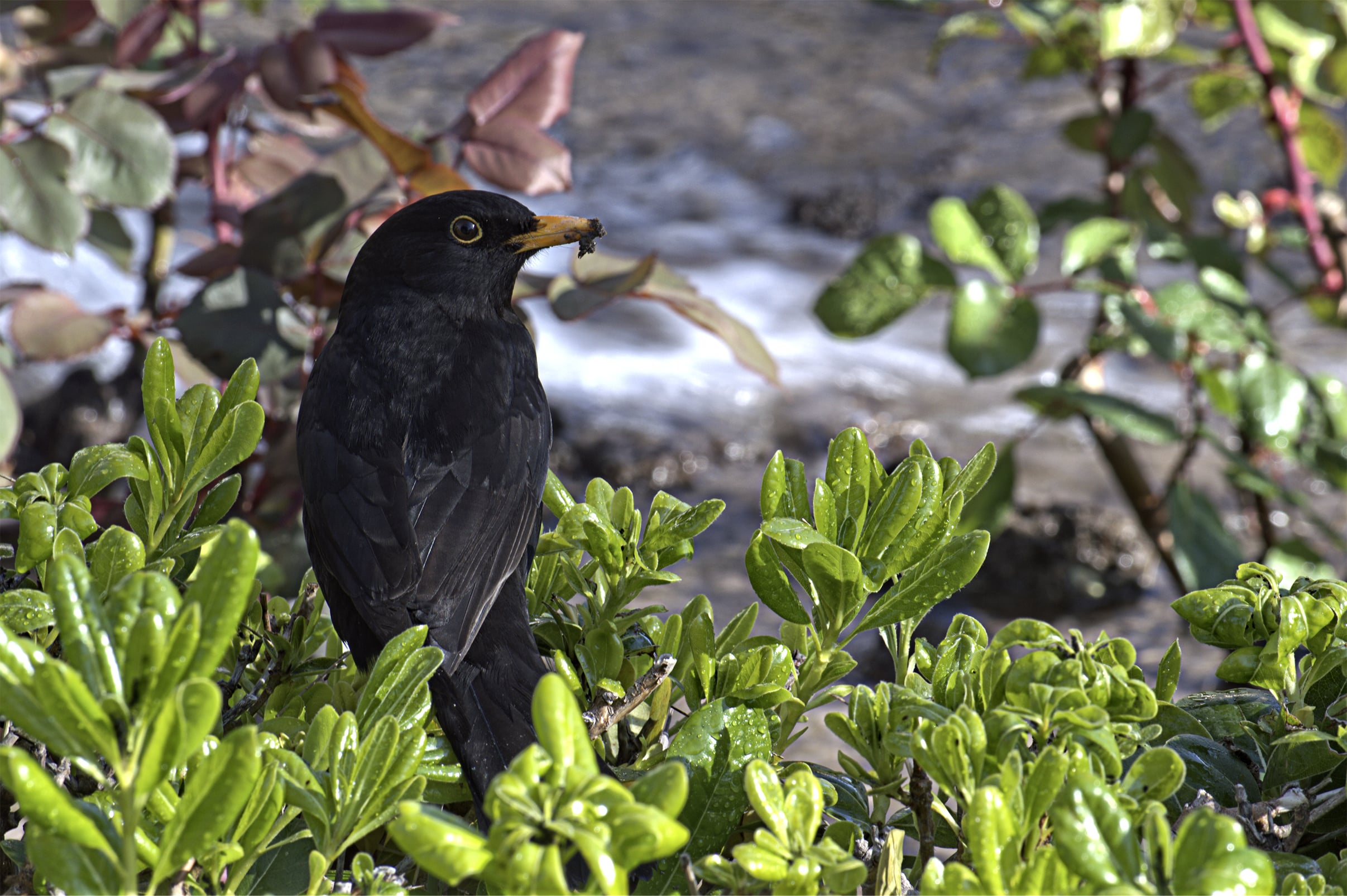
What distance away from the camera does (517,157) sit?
212 centimetres

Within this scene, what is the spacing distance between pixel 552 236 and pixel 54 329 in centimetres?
103

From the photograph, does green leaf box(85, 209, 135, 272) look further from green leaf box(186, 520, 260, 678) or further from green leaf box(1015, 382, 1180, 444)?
green leaf box(186, 520, 260, 678)

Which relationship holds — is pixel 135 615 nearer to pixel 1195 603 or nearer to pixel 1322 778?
pixel 1195 603

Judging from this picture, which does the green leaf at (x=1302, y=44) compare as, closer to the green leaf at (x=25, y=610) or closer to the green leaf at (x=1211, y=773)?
the green leaf at (x=1211, y=773)

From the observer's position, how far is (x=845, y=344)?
276 inches

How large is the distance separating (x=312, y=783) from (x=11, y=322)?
181 centimetres

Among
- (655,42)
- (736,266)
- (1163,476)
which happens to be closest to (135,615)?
(1163,476)

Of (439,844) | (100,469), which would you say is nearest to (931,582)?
(439,844)

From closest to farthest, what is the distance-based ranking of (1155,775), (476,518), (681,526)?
(1155,775) < (681,526) < (476,518)

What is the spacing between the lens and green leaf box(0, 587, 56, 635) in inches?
38.7

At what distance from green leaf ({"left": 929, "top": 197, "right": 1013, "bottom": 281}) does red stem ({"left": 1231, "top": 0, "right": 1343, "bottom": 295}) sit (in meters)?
0.80

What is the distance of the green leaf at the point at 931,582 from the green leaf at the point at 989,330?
164 cm

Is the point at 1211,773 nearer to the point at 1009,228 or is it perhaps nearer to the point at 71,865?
the point at 71,865

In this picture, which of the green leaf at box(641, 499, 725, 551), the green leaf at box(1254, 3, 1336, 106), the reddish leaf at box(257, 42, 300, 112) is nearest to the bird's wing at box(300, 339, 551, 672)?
the green leaf at box(641, 499, 725, 551)
